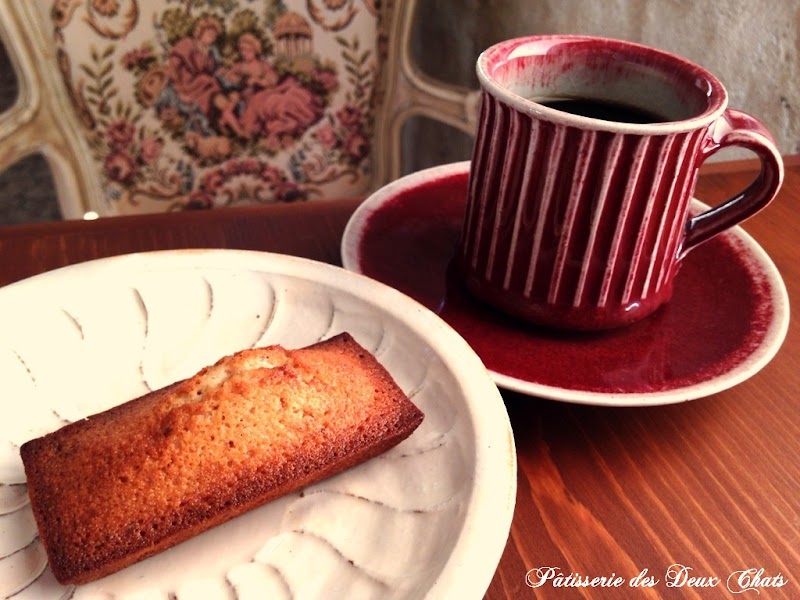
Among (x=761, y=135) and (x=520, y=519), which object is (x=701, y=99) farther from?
(x=520, y=519)

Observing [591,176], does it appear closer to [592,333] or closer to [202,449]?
[592,333]

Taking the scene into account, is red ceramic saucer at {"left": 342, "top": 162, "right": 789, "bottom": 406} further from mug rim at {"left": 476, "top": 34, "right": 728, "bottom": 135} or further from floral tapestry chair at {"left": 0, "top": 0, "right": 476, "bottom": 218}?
floral tapestry chair at {"left": 0, "top": 0, "right": 476, "bottom": 218}

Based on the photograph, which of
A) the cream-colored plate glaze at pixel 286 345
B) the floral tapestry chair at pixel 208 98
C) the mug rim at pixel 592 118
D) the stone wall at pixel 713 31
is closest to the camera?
the cream-colored plate glaze at pixel 286 345

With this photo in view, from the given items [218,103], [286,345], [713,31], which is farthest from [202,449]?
[713,31]

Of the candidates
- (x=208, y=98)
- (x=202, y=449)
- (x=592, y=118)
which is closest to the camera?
(x=202, y=449)

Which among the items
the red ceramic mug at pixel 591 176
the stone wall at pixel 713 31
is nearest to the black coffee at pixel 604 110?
the red ceramic mug at pixel 591 176

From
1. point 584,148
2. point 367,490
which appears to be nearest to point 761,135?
A: point 584,148

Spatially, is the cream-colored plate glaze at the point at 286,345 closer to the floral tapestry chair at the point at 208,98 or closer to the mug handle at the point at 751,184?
the mug handle at the point at 751,184
